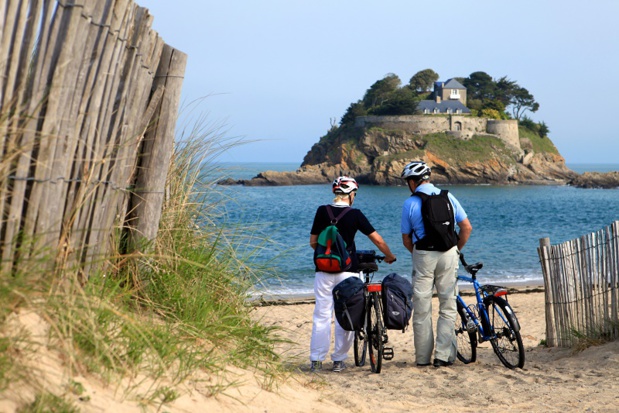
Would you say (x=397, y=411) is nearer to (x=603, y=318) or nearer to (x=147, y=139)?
(x=147, y=139)

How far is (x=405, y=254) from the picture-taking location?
106 feet

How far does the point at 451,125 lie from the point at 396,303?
97.6m

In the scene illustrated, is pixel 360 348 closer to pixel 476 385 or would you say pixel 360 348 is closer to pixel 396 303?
pixel 396 303

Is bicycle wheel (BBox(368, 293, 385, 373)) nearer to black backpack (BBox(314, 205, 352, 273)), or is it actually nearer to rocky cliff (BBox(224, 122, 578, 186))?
black backpack (BBox(314, 205, 352, 273))

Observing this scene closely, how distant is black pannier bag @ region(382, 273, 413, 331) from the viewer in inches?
259

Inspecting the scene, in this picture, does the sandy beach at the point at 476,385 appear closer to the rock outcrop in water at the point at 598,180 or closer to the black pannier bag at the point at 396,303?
the black pannier bag at the point at 396,303

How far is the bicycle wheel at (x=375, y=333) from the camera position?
21.8 feet

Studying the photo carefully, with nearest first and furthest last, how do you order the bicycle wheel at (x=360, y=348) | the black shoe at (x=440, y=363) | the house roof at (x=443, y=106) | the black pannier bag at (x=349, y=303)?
the black pannier bag at (x=349, y=303), the bicycle wheel at (x=360, y=348), the black shoe at (x=440, y=363), the house roof at (x=443, y=106)

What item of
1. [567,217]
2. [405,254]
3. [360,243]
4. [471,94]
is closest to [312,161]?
[471,94]

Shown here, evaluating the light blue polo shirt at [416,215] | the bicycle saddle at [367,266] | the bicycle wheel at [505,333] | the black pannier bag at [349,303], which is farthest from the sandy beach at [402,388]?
the light blue polo shirt at [416,215]

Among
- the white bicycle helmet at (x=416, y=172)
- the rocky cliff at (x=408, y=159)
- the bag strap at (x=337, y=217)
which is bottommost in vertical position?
the bag strap at (x=337, y=217)

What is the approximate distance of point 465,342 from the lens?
Answer: 7789mm


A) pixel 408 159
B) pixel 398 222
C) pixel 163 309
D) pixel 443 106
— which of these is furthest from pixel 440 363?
pixel 443 106

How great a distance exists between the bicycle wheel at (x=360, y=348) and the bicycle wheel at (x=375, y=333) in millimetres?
219
